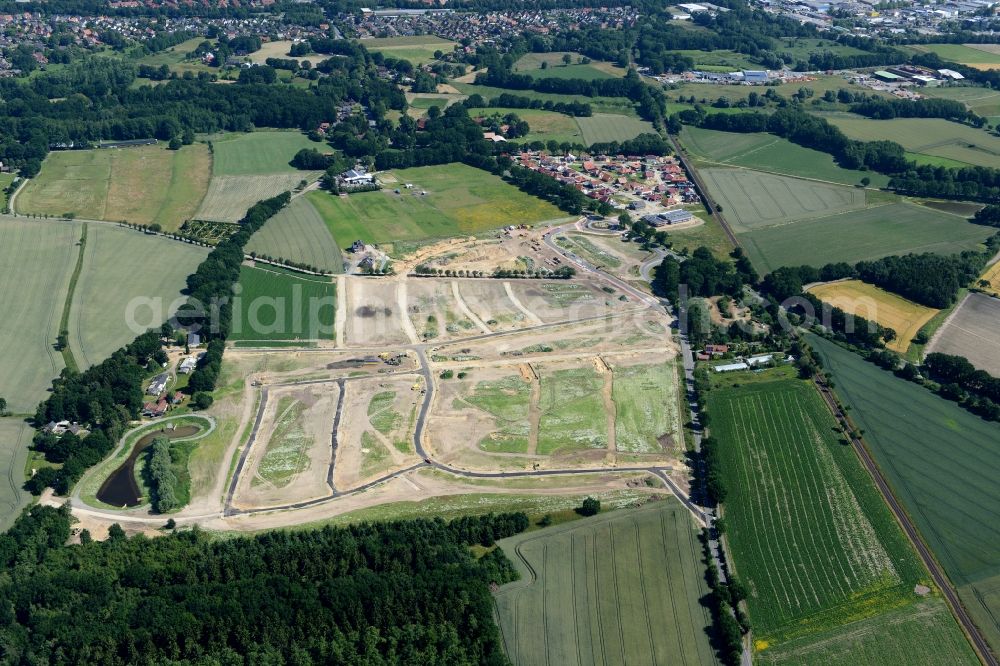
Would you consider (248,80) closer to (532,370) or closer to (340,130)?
(340,130)

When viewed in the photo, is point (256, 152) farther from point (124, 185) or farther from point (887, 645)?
point (887, 645)

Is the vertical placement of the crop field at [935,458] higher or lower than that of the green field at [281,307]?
higher

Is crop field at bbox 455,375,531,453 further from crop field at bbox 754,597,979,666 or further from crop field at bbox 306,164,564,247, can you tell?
crop field at bbox 306,164,564,247

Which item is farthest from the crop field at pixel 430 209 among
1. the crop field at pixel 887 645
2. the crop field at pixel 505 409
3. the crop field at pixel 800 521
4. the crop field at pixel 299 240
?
the crop field at pixel 887 645

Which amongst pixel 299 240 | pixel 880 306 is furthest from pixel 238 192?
pixel 880 306

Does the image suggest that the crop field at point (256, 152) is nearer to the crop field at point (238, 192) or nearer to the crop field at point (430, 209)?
the crop field at point (238, 192)

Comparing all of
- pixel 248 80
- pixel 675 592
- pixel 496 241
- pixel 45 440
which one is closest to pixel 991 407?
pixel 675 592
